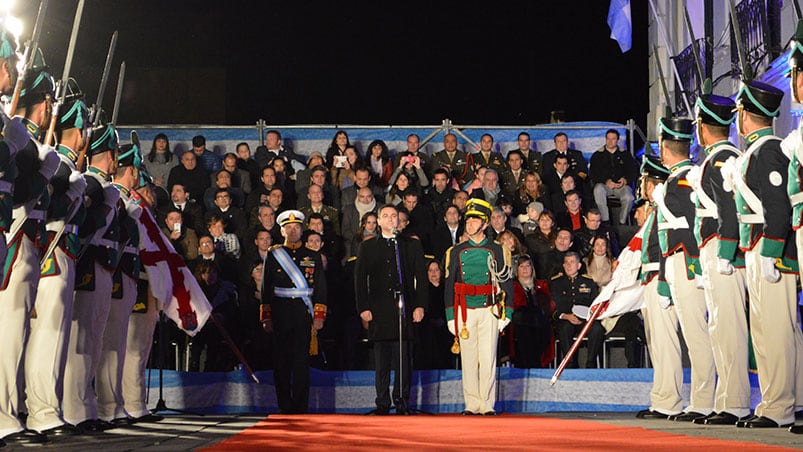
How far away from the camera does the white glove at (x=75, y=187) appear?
7582 millimetres

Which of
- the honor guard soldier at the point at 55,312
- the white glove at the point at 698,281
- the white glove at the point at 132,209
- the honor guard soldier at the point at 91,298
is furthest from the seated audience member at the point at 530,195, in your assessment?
the honor guard soldier at the point at 55,312

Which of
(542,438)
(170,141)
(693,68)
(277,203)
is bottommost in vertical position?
(542,438)

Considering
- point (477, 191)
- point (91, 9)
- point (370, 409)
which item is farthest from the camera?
point (91, 9)

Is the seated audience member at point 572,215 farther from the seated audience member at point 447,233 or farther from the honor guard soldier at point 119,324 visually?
the honor guard soldier at point 119,324

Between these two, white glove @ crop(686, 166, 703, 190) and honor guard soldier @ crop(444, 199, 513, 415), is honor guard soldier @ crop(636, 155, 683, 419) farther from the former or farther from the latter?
honor guard soldier @ crop(444, 199, 513, 415)

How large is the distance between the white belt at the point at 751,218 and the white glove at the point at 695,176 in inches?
37.7

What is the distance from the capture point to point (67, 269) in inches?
308

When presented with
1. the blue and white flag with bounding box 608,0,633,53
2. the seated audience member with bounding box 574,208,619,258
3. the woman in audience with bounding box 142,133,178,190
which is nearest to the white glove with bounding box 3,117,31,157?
the seated audience member with bounding box 574,208,619,258

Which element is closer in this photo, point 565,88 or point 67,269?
point 67,269

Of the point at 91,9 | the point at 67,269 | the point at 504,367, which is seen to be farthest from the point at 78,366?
the point at 91,9

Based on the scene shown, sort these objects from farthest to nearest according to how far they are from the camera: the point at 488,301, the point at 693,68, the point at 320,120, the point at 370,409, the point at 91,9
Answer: the point at 320,120, the point at 91,9, the point at 693,68, the point at 370,409, the point at 488,301

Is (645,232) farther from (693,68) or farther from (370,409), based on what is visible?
(693,68)

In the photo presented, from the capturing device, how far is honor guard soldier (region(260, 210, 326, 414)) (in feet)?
40.6

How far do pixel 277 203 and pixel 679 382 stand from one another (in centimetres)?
693
